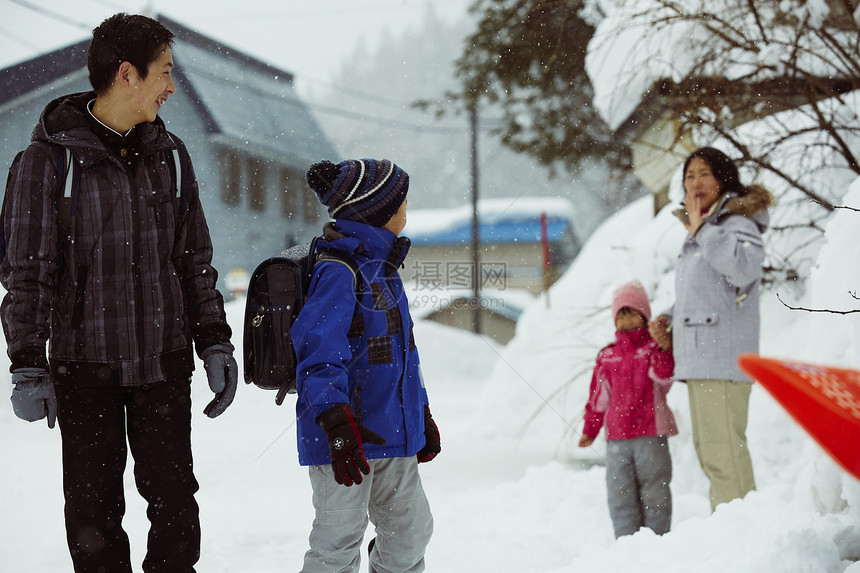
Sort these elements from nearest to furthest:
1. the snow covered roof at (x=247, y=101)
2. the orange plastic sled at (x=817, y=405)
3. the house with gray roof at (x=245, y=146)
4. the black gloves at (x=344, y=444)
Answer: the orange plastic sled at (x=817, y=405)
the black gloves at (x=344, y=444)
the house with gray roof at (x=245, y=146)
the snow covered roof at (x=247, y=101)

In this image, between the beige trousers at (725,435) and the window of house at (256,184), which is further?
the window of house at (256,184)

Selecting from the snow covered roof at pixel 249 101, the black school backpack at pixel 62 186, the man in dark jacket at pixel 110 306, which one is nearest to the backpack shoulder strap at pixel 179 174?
the man in dark jacket at pixel 110 306

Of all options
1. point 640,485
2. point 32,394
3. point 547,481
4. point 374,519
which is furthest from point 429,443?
point 547,481

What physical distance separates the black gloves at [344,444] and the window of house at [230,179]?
28.8 feet

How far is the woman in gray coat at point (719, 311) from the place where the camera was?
3.08m

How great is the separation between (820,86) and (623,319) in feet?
5.66

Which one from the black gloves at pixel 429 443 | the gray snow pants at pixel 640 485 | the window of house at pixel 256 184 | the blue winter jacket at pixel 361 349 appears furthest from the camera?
the window of house at pixel 256 184

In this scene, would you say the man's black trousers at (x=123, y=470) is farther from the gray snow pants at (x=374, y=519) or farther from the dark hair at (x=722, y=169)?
the dark hair at (x=722, y=169)

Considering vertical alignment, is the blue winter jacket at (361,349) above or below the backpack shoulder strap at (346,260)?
below

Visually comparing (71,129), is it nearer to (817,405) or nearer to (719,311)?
(817,405)

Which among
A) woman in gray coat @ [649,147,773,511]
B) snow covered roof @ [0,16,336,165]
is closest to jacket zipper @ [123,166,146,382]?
woman in gray coat @ [649,147,773,511]

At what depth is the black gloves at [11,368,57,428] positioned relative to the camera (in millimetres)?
1872

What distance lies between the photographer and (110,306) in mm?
2037

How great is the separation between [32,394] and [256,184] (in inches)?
367
